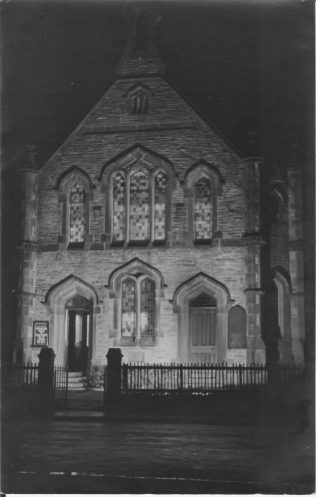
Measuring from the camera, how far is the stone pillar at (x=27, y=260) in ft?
68.2

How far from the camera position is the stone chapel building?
20797mm

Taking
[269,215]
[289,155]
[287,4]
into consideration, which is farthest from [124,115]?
[287,4]

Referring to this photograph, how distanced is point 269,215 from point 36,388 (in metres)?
7.95

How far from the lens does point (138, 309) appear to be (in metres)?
21.4

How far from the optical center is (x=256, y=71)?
16.2 m

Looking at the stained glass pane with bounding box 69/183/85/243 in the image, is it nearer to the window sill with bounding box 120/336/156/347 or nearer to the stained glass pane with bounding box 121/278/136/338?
the stained glass pane with bounding box 121/278/136/338

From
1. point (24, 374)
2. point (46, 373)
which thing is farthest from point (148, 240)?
point (24, 374)

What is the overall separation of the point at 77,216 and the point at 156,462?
10817 millimetres

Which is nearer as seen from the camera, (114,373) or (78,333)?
(114,373)

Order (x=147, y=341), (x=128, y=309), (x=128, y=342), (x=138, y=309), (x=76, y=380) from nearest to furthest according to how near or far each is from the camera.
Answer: (x=76, y=380) → (x=147, y=341) → (x=128, y=342) → (x=138, y=309) → (x=128, y=309)

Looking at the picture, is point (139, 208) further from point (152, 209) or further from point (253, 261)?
point (253, 261)

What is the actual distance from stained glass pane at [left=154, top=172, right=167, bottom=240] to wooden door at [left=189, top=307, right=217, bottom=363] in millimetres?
2398

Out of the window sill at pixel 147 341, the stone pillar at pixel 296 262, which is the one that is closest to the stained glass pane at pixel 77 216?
the window sill at pixel 147 341

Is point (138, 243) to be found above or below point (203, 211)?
below
